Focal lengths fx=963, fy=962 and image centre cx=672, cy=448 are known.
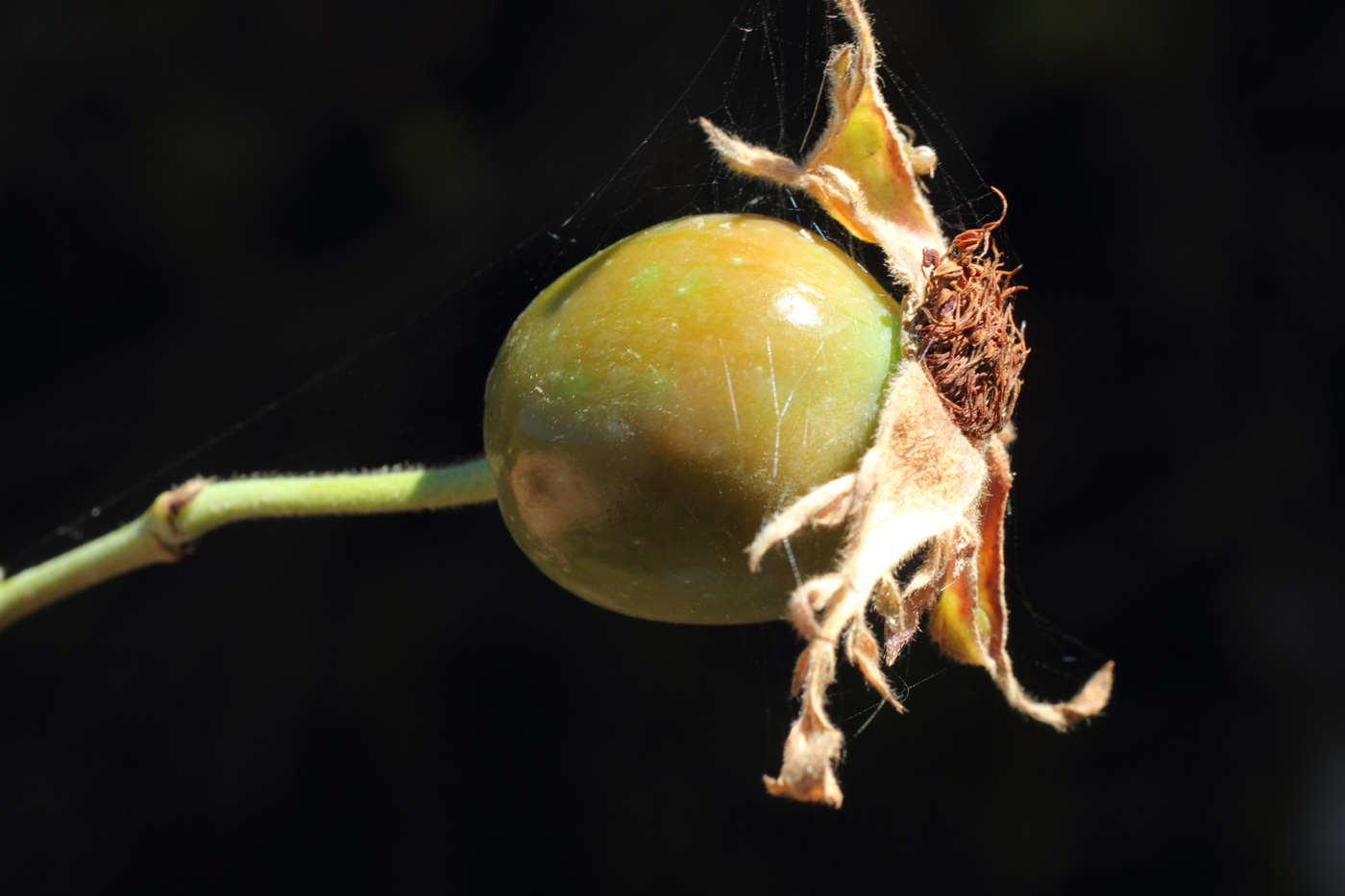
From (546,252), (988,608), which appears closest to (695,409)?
(988,608)

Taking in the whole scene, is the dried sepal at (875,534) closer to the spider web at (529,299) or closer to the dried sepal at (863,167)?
the dried sepal at (863,167)

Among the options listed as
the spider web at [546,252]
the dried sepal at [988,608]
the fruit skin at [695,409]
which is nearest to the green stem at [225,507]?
the fruit skin at [695,409]

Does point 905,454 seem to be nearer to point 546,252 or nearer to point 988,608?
point 988,608

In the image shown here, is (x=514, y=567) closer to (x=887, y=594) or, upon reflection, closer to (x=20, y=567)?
(x=20, y=567)

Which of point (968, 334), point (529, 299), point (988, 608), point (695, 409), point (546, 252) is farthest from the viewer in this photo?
point (546, 252)

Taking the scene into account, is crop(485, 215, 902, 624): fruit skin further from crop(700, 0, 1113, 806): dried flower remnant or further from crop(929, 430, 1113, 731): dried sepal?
crop(929, 430, 1113, 731): dried sepal

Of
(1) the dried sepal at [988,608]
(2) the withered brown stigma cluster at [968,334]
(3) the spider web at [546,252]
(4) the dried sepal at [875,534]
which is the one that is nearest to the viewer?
(4) the dried sepal at [875,534]
